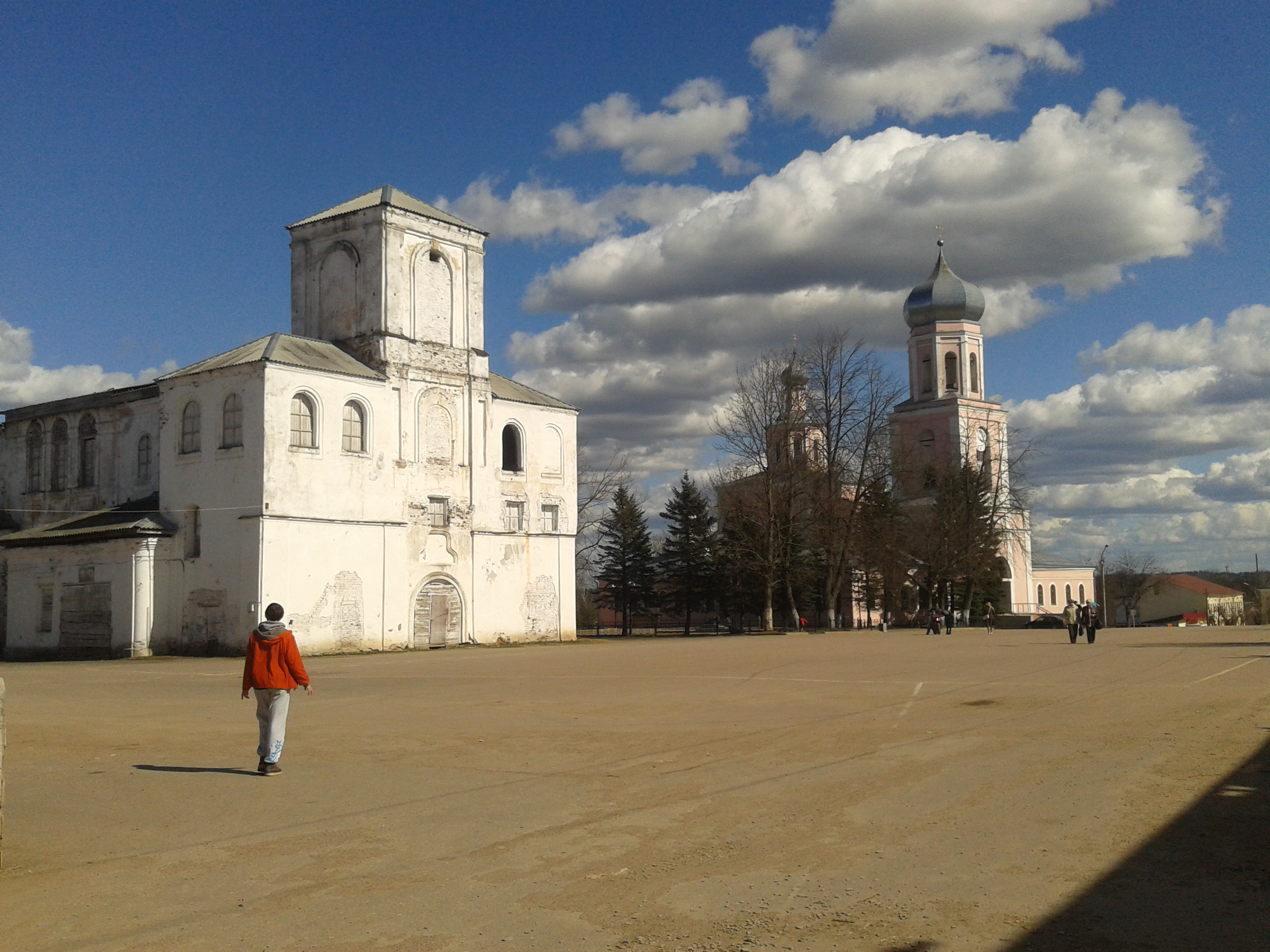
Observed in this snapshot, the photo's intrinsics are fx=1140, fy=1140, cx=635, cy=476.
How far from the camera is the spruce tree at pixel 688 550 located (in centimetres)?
7075

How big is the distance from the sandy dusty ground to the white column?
2004cm

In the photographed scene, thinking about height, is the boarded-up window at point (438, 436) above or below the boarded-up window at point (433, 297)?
below

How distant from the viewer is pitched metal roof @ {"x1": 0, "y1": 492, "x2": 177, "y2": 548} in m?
37.6

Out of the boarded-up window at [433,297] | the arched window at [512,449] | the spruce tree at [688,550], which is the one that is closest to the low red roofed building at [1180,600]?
the spruce tree at [688,550]

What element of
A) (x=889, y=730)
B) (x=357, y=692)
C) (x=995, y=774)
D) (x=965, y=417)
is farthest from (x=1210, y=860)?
(x=965, y=417)

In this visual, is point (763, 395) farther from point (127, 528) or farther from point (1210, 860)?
point (1210, 860)

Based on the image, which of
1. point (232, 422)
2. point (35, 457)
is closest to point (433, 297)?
point (232, 422)

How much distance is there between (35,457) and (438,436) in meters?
18.5

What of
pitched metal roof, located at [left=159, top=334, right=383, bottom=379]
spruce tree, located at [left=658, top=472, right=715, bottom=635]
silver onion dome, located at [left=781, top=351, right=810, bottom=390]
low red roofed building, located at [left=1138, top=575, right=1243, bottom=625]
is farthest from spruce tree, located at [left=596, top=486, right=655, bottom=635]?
low red roofed building, located at [left=1138, top=575, right=1243, bottom=625]

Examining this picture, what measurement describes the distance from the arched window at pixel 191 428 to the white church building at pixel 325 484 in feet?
0.36

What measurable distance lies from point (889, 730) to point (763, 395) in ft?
143

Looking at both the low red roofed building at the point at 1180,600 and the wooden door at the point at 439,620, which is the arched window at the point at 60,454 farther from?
the low red roofed building at the point at 1180,600

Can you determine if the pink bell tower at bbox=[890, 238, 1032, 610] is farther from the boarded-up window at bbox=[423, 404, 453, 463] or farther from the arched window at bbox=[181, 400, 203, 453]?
the arched window at bbox=[181, 400, 203, 453]

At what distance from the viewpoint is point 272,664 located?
11156 millimetres
